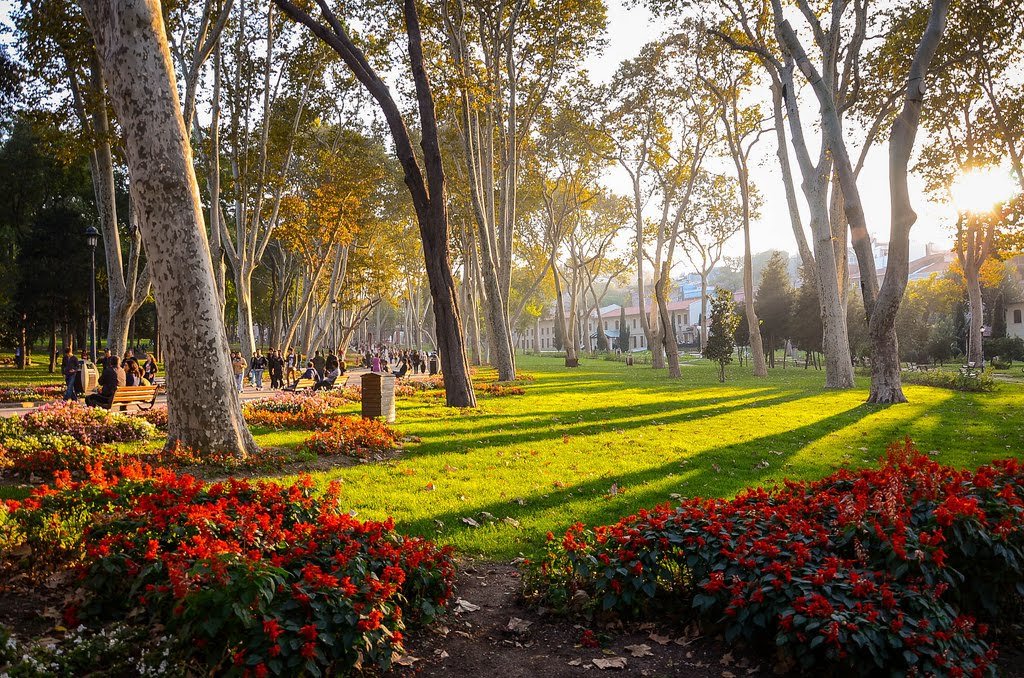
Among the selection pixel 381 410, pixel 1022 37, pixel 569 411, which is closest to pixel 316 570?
pixel 381 410

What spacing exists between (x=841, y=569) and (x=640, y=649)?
1.27 m

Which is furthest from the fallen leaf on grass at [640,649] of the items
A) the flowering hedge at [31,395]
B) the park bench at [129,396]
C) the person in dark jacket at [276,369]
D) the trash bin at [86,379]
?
the person in dark jacket at [276,369]

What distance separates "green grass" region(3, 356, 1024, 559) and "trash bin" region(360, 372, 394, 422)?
1.23 ft

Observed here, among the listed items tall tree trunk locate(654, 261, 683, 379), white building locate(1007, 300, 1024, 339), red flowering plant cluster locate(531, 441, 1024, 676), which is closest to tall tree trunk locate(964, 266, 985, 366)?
tall tree trunk locate(654, 261, 683, 379)

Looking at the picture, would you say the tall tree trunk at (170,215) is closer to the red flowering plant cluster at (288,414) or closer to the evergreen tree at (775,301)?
the red flowering plant cluster at (288,414)

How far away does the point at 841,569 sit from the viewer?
365 cm

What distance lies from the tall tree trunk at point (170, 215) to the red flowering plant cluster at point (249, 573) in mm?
3238

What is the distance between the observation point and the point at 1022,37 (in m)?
20.6

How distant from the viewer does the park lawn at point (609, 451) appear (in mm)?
6645

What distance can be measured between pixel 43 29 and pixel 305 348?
2040 centimetres

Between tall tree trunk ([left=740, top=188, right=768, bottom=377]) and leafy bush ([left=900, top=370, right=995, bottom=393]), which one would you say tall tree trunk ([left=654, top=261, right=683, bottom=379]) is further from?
leafy bush ([left=900, top=370, right=995, bottom=393])

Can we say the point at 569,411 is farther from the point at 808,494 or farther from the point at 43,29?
the point at 43,29

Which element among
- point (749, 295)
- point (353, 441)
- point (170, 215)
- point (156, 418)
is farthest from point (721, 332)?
point (170, 215)

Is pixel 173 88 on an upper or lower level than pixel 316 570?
upper
